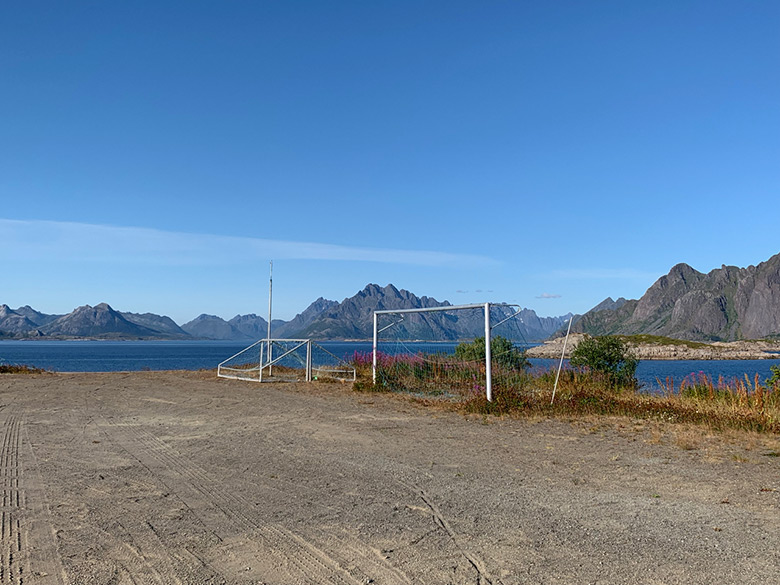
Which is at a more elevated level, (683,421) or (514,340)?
(514,340)

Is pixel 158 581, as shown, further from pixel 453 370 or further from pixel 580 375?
pixel 580 375

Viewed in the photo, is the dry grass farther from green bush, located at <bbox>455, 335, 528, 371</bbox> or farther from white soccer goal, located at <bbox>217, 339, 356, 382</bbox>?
white soccer goal, located at <bbox>217, 339, 356, 382</bbox>

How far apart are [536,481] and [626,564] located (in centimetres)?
279

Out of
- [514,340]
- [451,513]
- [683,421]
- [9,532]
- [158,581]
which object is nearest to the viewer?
[158,581]

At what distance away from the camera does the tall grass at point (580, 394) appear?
39.6 feet

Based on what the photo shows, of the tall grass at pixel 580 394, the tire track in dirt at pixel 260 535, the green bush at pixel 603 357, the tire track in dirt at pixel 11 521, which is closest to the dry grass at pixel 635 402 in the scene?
the tall grass at pixel 580 394

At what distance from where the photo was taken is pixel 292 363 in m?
26.4

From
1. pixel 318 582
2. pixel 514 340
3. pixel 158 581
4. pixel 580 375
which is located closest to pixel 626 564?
pixel 318 582

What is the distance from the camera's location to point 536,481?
735 centimetres

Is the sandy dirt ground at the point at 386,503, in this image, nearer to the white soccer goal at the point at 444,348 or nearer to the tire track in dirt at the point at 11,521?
the tire track in dirt at the point at 11,521

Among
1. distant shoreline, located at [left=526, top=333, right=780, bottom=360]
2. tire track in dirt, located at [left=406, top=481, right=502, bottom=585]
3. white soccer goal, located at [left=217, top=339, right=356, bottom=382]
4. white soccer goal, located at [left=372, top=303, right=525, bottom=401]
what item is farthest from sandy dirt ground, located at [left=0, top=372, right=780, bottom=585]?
distant shoreline, located at [left=526, top=333, right=780, bottom=360]

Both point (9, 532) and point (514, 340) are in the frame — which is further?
point (514, 340)

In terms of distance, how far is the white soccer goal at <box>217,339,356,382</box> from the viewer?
24.2 metres

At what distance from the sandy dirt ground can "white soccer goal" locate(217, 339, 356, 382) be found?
1187cm
